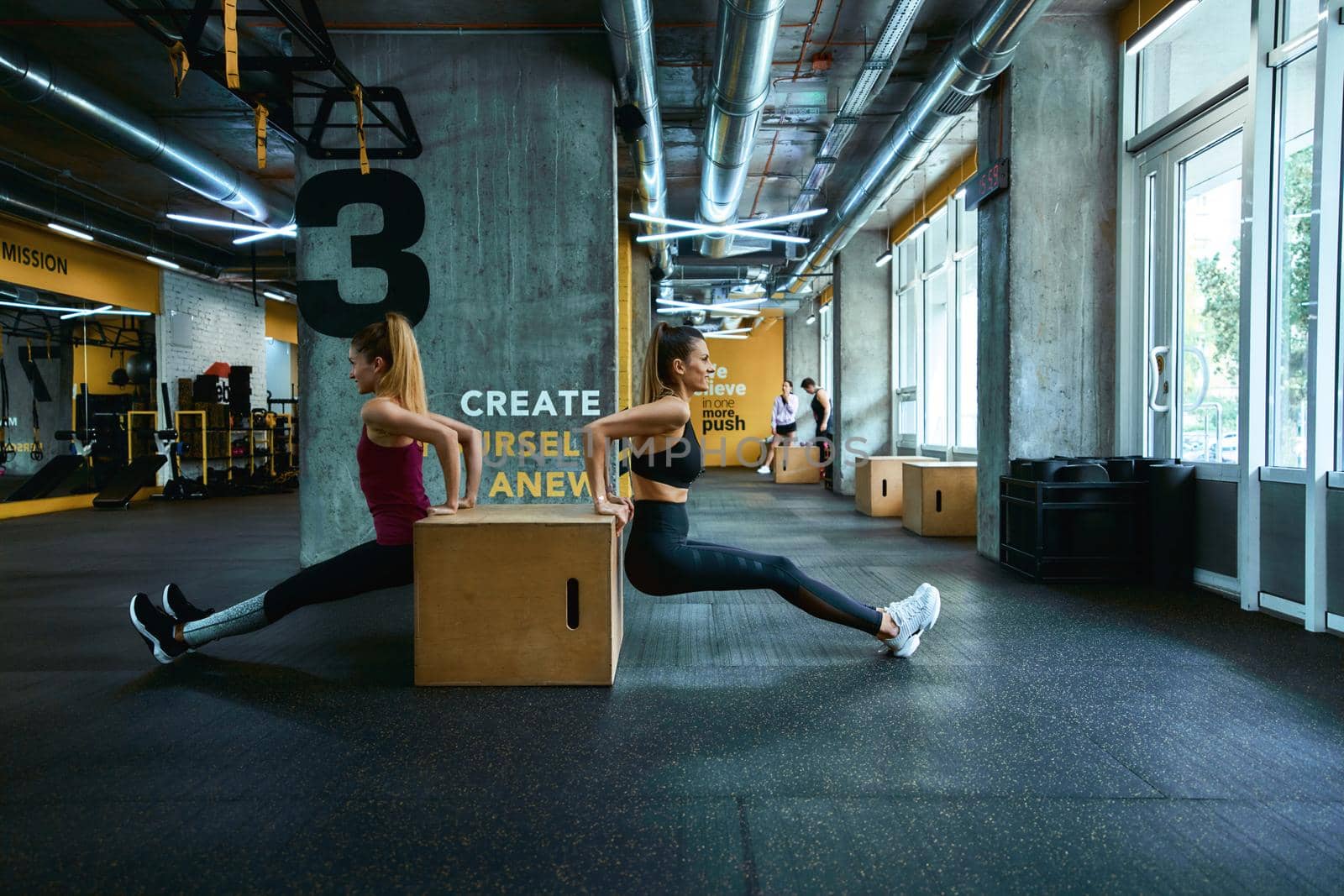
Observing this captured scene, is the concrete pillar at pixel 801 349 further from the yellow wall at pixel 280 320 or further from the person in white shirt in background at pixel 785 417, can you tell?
the yellow wall at pixel 280 320

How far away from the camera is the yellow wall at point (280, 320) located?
15039 millimetres

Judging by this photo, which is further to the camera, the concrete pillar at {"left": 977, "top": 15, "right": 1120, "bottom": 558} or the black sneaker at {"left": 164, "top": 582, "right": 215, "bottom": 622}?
the concrete pillar at {"left": 977, "top": 15, "right": 1120, "bottom": 558}

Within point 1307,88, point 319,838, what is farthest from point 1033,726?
point 1307,88

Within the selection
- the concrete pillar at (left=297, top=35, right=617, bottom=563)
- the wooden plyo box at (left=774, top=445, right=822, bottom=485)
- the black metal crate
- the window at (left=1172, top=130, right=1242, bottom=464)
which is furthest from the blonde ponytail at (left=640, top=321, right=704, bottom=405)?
the wooden plyo box at (left=774, top=445, right=822, bottom=485)

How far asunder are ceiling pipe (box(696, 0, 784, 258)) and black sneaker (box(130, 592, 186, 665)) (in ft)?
12.3

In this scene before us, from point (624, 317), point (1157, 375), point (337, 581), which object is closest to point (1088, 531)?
point (1157, 375)

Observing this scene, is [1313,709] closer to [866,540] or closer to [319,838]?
[319,838]

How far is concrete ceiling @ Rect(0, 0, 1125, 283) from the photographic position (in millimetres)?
4844

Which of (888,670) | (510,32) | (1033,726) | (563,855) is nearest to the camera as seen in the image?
(563,855)

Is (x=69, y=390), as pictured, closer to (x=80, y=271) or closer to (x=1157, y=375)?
(x=80, y=271)

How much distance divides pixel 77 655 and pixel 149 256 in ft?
26.2

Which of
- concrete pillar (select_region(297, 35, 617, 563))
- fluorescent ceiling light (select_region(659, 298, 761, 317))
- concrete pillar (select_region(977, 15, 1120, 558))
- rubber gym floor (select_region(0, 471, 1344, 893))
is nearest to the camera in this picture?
rubber gym floor (select_region(0, 471, 1344, 893))

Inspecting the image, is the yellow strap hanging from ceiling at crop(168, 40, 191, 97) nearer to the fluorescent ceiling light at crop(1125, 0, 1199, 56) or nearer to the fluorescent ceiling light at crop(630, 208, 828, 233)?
the fluorescent ceiling light at crop(630, 208, 828, 233)

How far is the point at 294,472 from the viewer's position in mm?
12742
